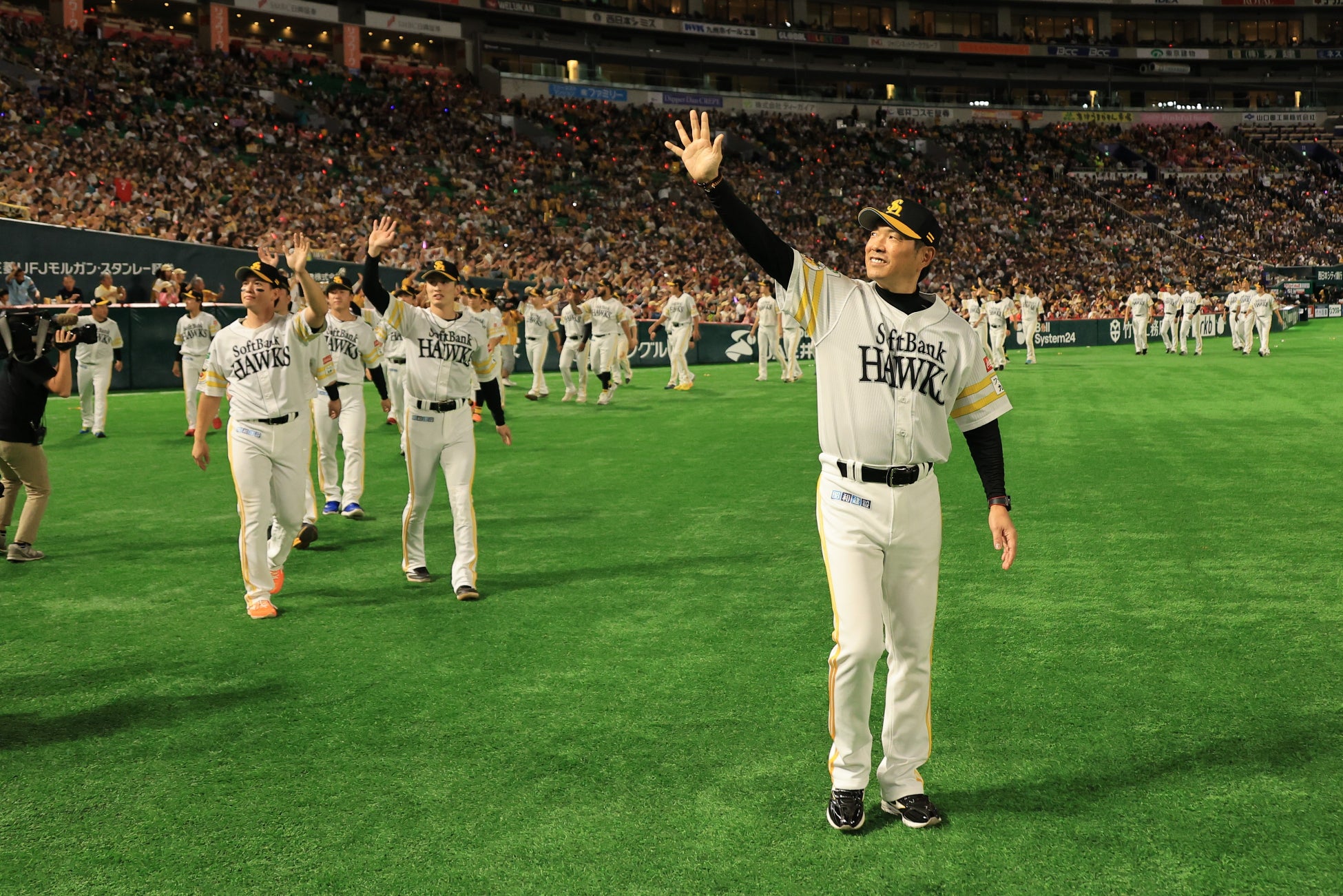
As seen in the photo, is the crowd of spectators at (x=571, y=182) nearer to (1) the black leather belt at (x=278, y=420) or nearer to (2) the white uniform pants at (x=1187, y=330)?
(2) the white uniform pants at (x=1187, y=330)

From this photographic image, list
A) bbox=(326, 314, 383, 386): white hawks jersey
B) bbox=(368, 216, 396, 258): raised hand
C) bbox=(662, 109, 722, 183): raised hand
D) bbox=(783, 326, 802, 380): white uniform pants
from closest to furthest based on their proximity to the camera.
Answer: bbox=(662, 109, 722, 183): raised hand, bbox=(368, 216, 396, 258): raised hand, bbox=(326, 314, 383, 386): white hawks jersey, bbox=(783, 326, 802, 380): white uniform pants

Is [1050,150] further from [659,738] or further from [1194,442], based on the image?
[659,738]

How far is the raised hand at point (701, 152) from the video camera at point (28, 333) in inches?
235

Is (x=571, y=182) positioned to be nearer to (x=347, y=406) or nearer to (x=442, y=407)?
(x=347, y=406)

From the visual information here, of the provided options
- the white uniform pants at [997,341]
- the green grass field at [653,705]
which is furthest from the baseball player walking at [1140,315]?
the green grass field at [653,705]

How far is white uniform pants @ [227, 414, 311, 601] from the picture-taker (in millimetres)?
7371

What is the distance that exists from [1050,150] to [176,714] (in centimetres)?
6990

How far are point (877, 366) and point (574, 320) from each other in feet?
60.5

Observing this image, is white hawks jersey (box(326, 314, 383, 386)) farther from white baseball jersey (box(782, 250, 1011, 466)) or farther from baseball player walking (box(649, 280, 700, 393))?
baseball player walking (box(649, 280, 700, 393))

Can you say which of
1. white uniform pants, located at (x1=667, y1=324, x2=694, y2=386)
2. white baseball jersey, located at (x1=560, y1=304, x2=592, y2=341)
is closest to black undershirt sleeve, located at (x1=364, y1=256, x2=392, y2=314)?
white baseball jersey, located at (x1=560, y1=304, x2=592, y2=341)

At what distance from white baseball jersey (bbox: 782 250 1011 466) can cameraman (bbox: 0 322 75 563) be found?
6.73 meters

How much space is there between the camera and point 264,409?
7547 millimetres

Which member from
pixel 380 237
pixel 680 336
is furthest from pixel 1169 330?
pixel 380 237

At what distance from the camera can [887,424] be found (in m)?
4.10
